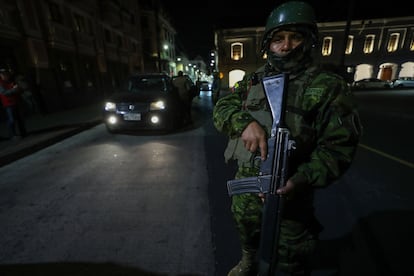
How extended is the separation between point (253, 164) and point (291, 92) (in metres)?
0.47

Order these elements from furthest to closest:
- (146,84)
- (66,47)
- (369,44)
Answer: (369,44) → (66,47) → (146,84)

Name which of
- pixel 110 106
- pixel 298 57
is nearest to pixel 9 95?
pixel 110 106

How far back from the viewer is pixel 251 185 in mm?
1152

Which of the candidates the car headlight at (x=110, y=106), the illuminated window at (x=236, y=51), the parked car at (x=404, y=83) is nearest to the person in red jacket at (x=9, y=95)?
the car headlight at (x=110, y=106)

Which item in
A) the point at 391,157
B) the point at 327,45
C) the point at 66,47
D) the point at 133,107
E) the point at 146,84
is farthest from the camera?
the point at 327,45

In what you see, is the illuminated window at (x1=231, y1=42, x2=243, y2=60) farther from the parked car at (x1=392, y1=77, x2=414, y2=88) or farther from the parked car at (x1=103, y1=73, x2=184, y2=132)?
the parked car at (x1=103, y1=73, x2=184, y2=132)

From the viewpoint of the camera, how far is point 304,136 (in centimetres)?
108

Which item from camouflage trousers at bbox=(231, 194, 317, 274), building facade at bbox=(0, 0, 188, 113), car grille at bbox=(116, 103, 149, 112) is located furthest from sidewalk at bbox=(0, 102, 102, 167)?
camouflage trousers at bbox=(231, 194, 317, 274)

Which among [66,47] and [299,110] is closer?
[299,110]

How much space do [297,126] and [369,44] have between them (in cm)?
3535

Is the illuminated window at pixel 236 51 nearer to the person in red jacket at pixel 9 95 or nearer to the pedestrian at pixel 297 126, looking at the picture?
the person in red jacket at pixel 9 95

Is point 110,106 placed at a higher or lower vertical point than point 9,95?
lower

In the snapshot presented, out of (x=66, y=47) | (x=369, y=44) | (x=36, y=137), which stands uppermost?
(x=369, y=44)

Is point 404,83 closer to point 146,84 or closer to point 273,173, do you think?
point 146,84
